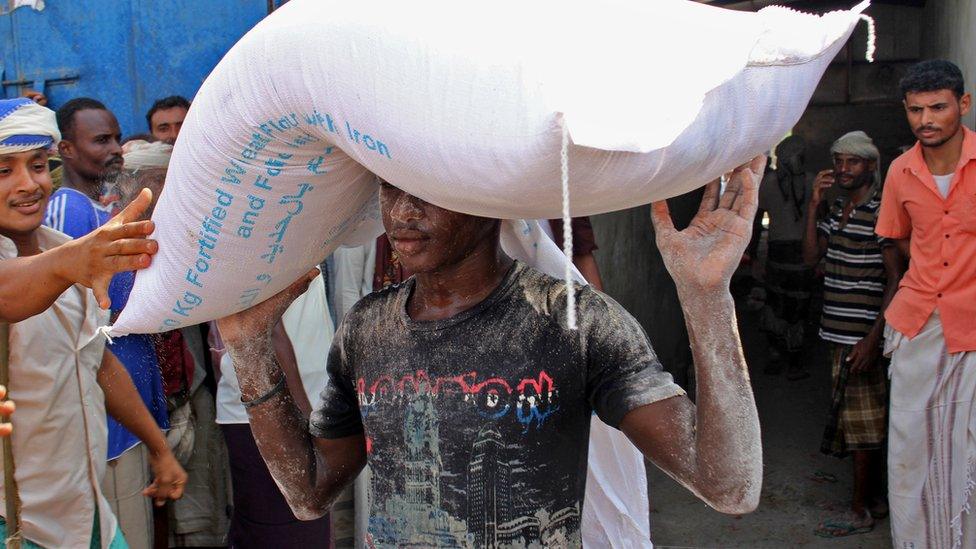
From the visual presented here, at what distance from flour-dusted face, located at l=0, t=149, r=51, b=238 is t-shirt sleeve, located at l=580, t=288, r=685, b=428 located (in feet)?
5.61

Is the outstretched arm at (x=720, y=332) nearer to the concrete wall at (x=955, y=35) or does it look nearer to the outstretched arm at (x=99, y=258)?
the outstretched arm at (x=99, y=258)

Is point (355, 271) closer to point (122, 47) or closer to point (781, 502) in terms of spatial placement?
point (122, 47)

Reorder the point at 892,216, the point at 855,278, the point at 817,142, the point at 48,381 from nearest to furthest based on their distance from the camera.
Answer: the point at 48,381 → the point at 892,216 → the point at 855,278 → the point at 817,142

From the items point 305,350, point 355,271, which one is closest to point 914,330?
point 355,271

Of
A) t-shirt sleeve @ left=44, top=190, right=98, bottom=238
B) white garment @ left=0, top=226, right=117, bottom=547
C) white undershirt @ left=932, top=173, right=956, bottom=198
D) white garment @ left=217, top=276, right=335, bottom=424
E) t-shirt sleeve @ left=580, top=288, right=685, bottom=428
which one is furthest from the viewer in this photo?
white undershirt @ left=932, top=173, right=956, bottom=198

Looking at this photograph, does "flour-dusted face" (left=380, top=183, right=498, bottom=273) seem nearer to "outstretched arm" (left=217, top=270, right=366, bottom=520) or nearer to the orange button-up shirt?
"outstretched arm" (left=217, top=270, right=366, bottom=520)

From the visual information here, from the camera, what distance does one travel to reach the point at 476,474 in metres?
1.85

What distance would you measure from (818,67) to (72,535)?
97.8 inches

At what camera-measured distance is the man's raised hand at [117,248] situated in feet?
6.45

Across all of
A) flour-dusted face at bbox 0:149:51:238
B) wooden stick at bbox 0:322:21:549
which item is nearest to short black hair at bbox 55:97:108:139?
flour-dusted face at bbox 0:149:51:238

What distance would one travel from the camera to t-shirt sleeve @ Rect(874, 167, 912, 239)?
15.0 feet

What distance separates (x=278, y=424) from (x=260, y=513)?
1.97 m

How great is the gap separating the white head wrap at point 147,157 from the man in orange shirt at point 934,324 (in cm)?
308

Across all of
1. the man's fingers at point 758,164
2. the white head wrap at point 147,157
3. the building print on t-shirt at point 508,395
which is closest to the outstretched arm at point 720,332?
the man's fingers at point 758,164
